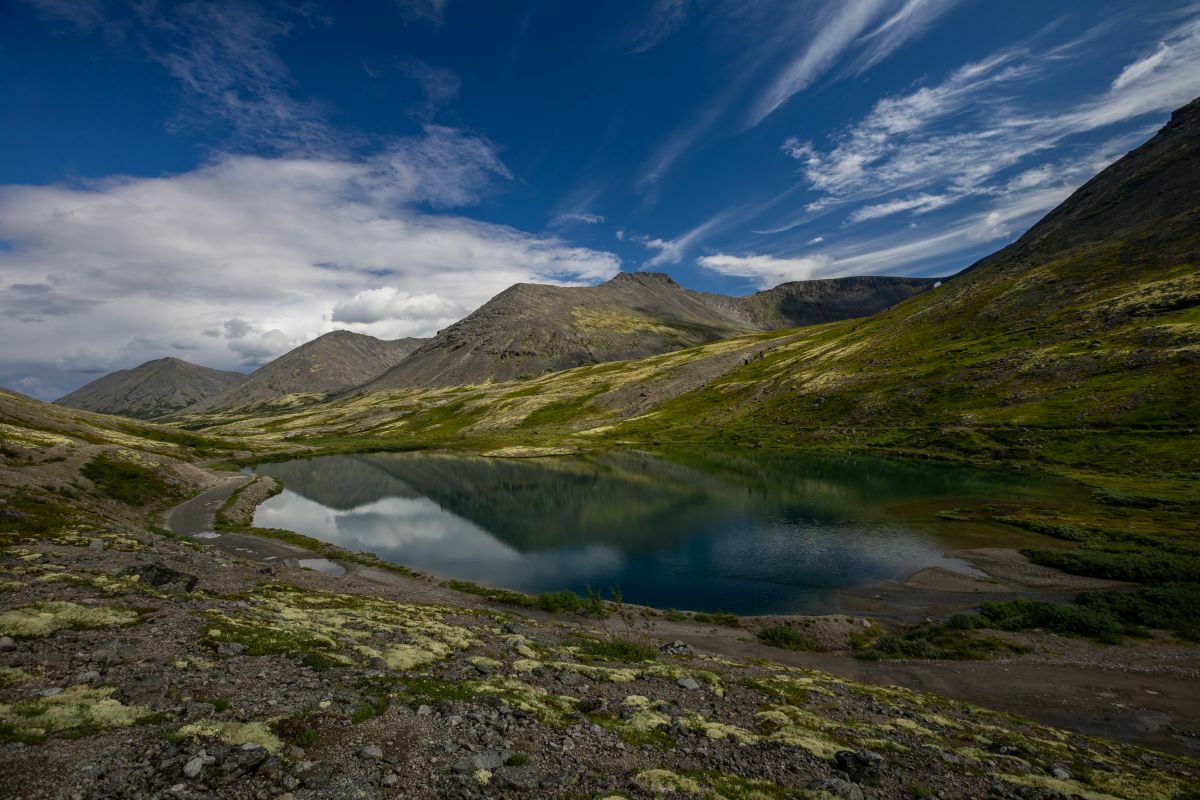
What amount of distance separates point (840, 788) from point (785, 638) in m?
25.3

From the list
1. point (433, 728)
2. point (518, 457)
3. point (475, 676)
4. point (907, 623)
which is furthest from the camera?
point (518, 457)

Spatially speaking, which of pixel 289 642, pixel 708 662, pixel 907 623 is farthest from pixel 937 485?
pixel 289 642

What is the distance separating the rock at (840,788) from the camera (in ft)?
55.6

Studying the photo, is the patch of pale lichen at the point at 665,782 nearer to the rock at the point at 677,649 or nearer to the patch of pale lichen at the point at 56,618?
the rock at the point at 677,649

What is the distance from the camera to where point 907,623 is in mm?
44312

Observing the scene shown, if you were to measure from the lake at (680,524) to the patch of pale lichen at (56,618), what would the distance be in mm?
36627

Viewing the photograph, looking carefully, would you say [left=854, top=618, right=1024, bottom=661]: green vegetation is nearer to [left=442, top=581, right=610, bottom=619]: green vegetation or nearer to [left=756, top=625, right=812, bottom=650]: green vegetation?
[left=756, top=625, right=812, bottom=650]: green vegetation

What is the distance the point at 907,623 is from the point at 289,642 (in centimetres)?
4720

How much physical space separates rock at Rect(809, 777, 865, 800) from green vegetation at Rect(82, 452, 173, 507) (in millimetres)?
97829

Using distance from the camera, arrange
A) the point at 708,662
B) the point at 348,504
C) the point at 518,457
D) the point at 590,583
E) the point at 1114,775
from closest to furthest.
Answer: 1. the point at 1114,775
2. the point at 708,662
3. the point at 590,583
4. the point at 348,504
5. the point at 518,457

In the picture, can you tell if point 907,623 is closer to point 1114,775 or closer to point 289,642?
point 1114,775

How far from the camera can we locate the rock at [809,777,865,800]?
16.9 metres

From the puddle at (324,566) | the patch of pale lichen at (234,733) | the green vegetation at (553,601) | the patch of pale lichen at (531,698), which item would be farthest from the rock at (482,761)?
the puddle at (324,566)

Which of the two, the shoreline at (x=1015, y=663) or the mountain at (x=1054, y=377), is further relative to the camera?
the mountain at (x=1054, y=377)
